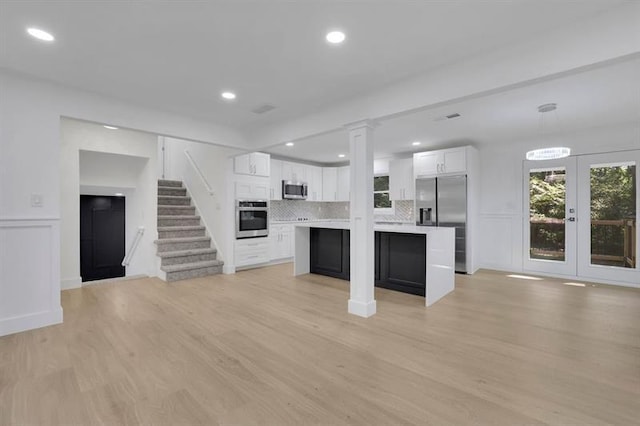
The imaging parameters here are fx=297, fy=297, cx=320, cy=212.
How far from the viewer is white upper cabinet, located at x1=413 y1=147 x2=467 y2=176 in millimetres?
5462

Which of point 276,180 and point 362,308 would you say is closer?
point 362,308

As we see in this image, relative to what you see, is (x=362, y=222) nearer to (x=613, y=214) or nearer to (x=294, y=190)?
(x=294, y=190)

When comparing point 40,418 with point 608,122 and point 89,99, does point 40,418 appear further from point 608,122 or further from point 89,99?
point 608,122

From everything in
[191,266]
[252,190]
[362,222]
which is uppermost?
[252,190]

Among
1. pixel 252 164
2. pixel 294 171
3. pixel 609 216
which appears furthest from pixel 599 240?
pixel 252 164

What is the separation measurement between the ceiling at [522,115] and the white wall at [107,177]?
269 centimetres

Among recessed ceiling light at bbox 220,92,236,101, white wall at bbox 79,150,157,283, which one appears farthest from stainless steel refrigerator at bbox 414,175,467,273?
white wall at bbox 79,150,157,283

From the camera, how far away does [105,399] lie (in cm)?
187

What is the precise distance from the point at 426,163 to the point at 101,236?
7.82 m

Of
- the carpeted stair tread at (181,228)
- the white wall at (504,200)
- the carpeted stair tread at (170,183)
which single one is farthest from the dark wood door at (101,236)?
the white wall at (504,200)

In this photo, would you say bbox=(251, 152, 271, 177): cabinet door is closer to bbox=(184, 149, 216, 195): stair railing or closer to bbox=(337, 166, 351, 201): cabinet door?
bbox=(184, 149, 216, 195): stair railing

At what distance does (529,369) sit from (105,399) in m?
2.92

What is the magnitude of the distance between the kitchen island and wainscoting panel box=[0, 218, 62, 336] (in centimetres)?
324

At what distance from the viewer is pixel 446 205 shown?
18.7ft
